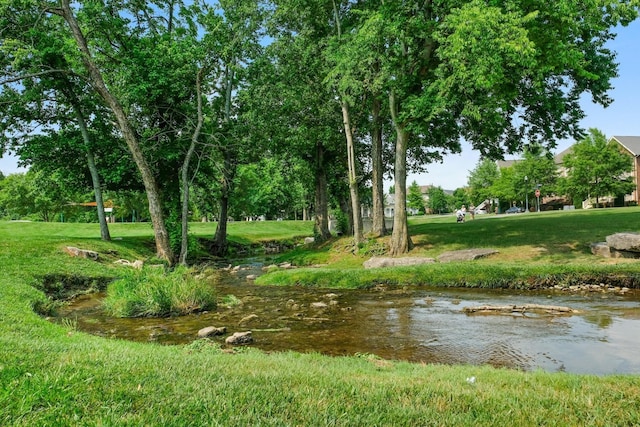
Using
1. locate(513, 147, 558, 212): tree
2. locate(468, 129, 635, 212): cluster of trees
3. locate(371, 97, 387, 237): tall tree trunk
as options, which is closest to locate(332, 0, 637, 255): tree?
locate(371, 97, 387, 237): tall tree trunk

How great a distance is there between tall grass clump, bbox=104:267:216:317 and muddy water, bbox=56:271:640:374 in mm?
384

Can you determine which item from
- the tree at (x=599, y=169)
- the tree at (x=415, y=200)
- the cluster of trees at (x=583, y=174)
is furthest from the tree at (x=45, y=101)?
the tree at (x=415, y=200)

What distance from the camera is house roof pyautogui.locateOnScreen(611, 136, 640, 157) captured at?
60.7 metres

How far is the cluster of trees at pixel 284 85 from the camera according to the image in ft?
51.4

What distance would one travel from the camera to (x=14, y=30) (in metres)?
20.1

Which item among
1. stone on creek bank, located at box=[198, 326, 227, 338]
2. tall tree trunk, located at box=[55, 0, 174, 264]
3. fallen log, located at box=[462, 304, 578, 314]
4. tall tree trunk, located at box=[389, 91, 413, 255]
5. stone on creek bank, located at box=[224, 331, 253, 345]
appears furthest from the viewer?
tall tree trunk, located at box=[389, 91, 413, 255]

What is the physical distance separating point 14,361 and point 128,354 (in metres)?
1.19

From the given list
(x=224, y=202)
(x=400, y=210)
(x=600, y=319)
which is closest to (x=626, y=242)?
(x=600, y=319)

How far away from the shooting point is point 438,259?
18.5m

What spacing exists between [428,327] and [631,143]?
7024 centimetres

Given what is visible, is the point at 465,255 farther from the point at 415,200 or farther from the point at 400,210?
the point at 415,200

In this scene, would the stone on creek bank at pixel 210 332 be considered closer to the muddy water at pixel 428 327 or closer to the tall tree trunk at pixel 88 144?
the muddy water at pixel 428 327

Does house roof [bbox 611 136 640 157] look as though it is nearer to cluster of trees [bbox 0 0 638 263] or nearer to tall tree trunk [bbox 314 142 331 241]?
cluster of trees [bbox 0 0 638 263]

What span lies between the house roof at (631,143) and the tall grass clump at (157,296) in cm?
6833
